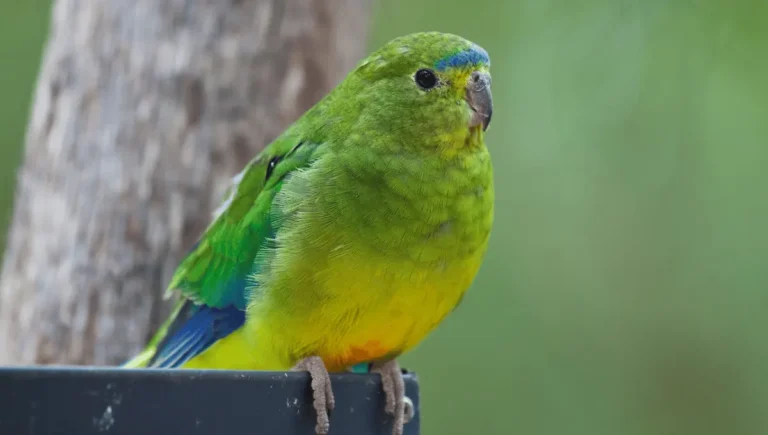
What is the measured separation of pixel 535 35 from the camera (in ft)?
14.6

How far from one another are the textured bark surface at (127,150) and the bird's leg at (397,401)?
155 cm

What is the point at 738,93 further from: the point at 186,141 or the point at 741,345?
the point at 186,141

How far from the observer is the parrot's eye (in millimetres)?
2668

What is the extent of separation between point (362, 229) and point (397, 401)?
0.54 metres

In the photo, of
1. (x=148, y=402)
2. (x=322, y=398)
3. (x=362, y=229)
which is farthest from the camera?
(x=362, y=229)

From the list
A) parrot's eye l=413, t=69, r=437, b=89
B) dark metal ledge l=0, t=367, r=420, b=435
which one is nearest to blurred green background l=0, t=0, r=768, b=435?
parrot's eye l=413, t=69, r=437, b=89

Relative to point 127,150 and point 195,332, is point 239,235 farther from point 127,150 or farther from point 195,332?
point 127,150

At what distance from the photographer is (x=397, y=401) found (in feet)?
6.82

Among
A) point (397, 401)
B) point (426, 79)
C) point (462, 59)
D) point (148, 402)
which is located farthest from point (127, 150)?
point (148, 402)

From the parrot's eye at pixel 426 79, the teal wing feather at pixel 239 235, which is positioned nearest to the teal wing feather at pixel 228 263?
the teal wing feather at pixel 239 235

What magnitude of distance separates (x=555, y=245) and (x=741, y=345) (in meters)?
1.23

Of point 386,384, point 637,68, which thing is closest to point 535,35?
point 637,68

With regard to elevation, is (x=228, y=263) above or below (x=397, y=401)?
above

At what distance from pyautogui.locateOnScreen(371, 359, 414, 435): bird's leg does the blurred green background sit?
7.61 feet
